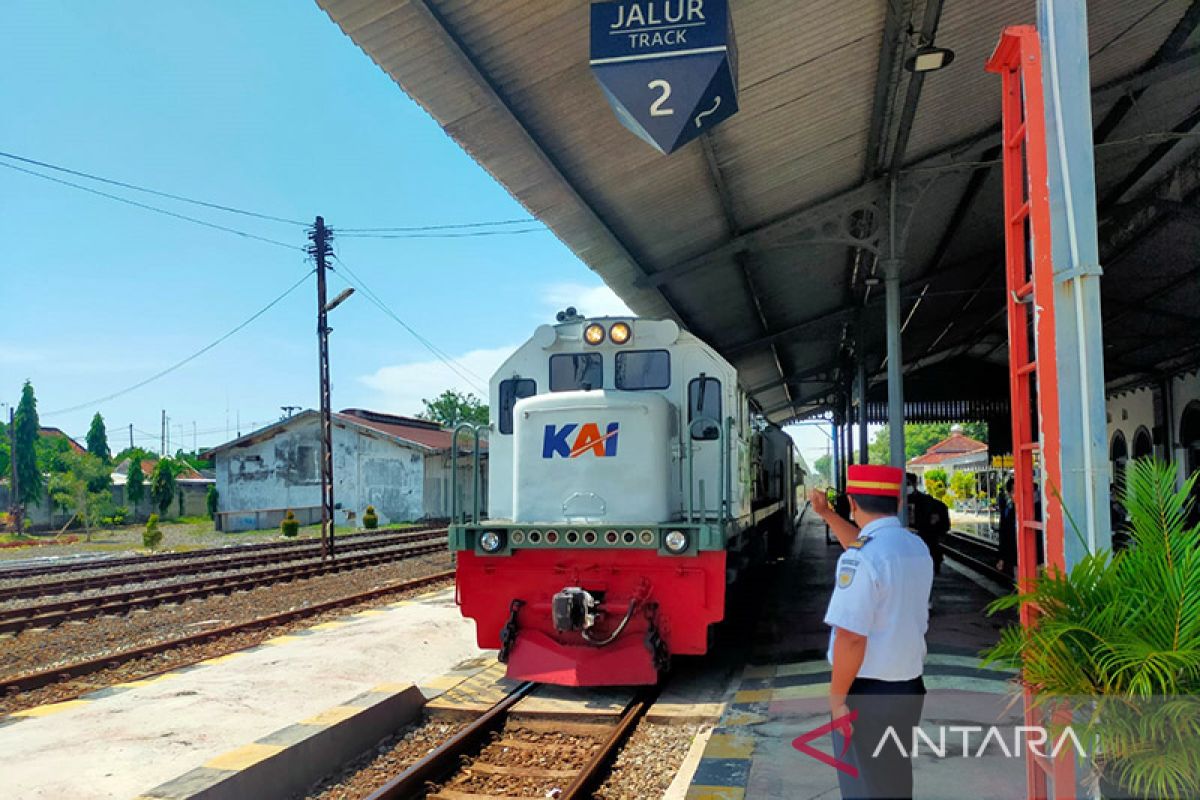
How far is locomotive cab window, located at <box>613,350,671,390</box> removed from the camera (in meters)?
7.52

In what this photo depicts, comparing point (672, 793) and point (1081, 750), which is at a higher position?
point (1081, 750)

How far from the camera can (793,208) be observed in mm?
11789

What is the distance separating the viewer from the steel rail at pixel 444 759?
4.99 metres

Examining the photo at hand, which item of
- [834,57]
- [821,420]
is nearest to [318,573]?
[834,57]

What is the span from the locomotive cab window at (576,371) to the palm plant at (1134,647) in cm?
494

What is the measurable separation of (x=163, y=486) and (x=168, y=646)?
38.8m

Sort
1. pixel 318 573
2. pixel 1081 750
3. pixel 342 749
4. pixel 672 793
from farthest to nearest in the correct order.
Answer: pixel 318 573, pixel 342 749, pixel 672 793, pixel 1081 750

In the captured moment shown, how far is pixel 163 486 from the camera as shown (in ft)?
144

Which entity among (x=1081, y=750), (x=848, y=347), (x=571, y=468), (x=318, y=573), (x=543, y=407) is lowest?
(x=318, y=573)

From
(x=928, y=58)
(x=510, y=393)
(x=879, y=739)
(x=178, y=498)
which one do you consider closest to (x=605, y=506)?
(x=510, y=393)

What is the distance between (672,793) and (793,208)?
8668 mm

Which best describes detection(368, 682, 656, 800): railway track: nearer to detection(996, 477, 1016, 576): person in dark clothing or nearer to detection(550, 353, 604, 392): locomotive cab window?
detection(550, 353, 604, 392): locomotive cab window

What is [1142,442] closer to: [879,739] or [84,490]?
[879,739]

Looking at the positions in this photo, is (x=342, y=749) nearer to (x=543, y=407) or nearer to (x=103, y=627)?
Answer: (x=543, y=407)
